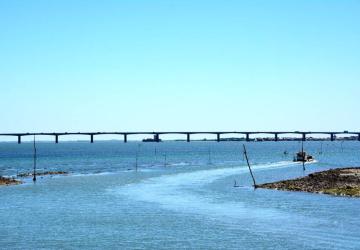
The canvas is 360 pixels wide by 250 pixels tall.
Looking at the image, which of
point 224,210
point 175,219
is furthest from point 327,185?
point 175,219

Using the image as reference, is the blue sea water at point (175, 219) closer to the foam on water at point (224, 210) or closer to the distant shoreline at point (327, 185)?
the foam on water at point (224, 210)

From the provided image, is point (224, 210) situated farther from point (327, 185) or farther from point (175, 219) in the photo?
point (327, 185)

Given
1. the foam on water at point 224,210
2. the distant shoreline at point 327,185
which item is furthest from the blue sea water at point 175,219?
the distant shoreline at point 327,185

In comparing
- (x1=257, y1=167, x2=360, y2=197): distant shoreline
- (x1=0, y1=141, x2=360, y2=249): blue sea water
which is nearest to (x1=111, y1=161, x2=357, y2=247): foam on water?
(x1=0, y1=141, x2=360, y2=249): blue sea water

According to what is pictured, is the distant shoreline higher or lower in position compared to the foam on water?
higher

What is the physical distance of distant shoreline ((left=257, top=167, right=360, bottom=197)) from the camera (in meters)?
74.2

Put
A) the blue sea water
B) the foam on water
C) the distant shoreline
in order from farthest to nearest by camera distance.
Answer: the distant shoreline → the foam on water → the blue sea water

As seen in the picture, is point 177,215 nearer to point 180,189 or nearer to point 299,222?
point 299,222

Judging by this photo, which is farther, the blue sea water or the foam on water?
the foam on water

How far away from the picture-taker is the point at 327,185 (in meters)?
81.6

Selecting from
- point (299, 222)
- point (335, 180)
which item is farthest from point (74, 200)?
point (335, 180)

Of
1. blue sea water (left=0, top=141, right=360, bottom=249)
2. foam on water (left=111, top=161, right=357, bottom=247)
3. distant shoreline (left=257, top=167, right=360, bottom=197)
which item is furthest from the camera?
distant shoreline (left=257, top=167, right=360, bottom=197)

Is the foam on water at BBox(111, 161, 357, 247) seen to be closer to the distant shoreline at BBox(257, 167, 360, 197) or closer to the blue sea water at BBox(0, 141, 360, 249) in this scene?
the blue sea water at BBox(0, 141, 360, 249)

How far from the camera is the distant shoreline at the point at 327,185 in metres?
74.2
